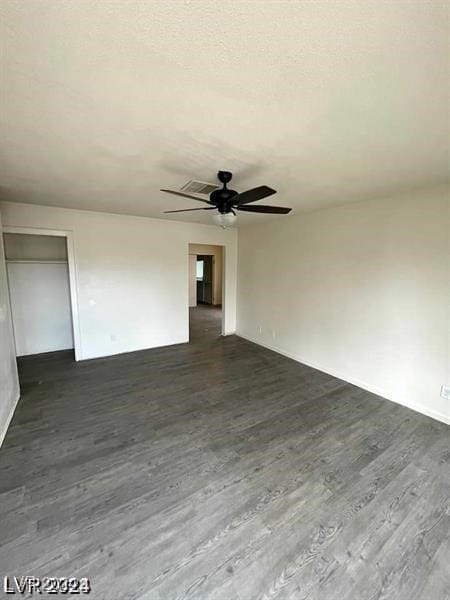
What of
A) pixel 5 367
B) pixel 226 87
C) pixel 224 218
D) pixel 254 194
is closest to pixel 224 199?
pixel 224 218

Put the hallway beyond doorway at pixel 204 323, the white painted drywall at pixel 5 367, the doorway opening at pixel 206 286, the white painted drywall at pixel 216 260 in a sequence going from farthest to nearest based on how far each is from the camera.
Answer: the white painted drywall at pixel 216 260
the doorway opening at pixel 206 286
the hallway beyond doorway at pixel 204 323
the white painted drywall at pixel 5 367

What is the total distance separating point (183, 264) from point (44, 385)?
297 cm

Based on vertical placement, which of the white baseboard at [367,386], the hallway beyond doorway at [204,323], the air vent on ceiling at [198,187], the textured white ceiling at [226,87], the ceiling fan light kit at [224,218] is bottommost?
the hallway beyond doorway at [204,323]

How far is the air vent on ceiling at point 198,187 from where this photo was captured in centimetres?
259

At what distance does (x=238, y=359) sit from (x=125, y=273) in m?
2.53

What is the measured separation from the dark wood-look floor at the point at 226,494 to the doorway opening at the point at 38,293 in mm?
1621

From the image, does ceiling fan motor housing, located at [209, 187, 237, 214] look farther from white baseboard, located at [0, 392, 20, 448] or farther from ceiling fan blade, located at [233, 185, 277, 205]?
white baseboard, located at [0, 392, 20, 448]

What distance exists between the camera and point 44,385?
136 inches

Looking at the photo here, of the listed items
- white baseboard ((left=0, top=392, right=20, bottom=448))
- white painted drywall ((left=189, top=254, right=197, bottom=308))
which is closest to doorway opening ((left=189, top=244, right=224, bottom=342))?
white painted drywall ((left=189, top=254, right=197, bottom=308))

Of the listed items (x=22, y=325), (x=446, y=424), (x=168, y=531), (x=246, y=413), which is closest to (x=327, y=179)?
(x=246, y=413)

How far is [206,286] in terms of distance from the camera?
396 inches

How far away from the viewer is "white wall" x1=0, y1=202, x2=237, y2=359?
4.14m

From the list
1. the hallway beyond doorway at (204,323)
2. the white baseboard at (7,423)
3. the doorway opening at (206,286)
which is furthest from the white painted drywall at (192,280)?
the white baseboard at (7,423)

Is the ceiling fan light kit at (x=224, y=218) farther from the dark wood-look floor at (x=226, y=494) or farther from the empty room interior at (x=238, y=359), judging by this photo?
the dark wood-look floor at (x=226, y=494)
